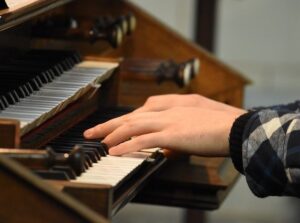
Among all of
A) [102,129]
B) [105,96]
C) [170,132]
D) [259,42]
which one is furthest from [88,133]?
[259,42]

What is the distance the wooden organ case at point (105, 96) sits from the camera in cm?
127

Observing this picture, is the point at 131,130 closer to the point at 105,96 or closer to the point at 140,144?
the point at 140,144

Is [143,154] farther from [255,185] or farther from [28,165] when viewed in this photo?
[28,165]

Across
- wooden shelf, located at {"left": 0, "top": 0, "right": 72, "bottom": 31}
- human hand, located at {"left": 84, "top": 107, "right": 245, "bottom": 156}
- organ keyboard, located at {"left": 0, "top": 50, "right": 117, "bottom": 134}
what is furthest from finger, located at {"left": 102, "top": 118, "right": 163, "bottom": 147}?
wooden shelf, located at {"left": 0, "top": 0, "right": 72, "bottom": 31}

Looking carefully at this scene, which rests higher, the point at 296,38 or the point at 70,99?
the point at 70,99

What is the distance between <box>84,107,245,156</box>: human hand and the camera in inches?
64.1

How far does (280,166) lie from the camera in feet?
5.10

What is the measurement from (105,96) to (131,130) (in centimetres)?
39

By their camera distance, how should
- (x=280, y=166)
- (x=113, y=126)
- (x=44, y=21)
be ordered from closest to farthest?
(x=280, y=166), (x=113, y=126), (x=44, y=21)

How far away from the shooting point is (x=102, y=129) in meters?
1.68

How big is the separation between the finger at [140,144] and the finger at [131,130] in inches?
0.6

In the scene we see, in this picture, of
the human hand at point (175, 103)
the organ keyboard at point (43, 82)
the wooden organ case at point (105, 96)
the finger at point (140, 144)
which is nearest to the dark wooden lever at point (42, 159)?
the wooden organ case at point (105, 96)

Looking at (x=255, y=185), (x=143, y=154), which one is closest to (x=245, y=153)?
(x=255, y=185)

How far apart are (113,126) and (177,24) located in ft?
8.09
